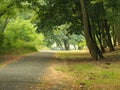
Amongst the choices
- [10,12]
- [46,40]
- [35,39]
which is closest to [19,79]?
[10,12]

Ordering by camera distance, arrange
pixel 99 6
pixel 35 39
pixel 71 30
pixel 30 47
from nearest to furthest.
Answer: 1. pixel 99 6
2. pixel 71 30
3. pixel 30 47
4. pixel 35 39

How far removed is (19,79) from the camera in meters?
15.3

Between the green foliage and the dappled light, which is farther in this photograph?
the green foliage

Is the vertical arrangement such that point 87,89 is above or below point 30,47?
above

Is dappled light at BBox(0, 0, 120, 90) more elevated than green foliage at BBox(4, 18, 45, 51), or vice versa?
dappled light at BBox(0, 0, 120, 90)

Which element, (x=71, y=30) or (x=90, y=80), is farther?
(x=71, y=30)

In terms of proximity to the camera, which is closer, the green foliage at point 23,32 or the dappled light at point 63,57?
the dappled light at point 63,57

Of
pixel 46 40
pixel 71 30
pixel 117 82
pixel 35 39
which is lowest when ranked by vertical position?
pixel 46 40

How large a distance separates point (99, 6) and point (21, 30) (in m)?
20.3

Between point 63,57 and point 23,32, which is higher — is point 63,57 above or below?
above

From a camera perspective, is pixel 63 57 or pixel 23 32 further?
pixel 23 32

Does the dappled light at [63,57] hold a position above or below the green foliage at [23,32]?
above

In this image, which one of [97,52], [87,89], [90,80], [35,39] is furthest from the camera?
[35,39]

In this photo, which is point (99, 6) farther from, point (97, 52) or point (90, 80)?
point (90, 80)
